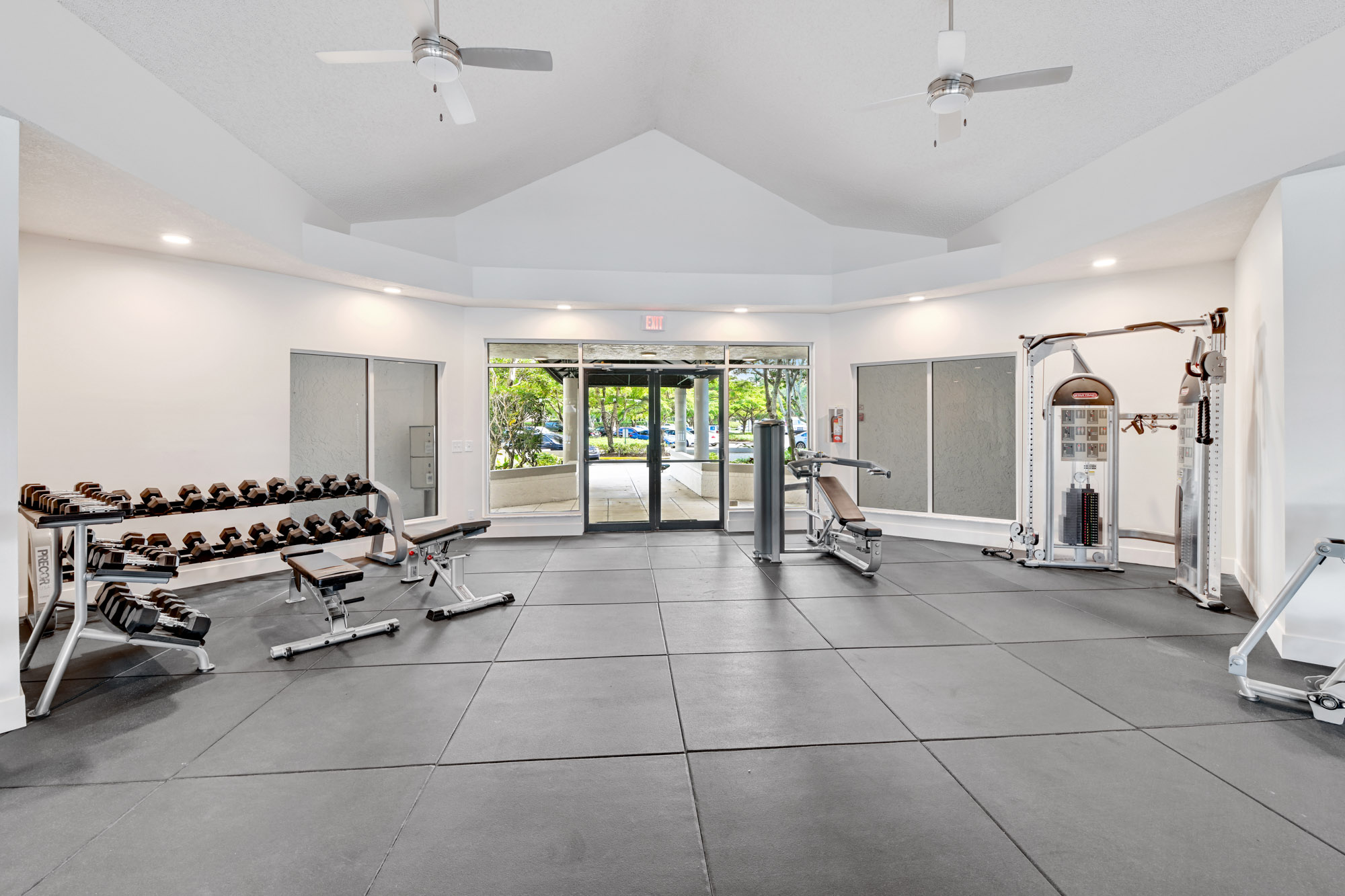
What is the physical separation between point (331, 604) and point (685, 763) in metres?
2.66

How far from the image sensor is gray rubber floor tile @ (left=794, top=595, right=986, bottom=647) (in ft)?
12.9

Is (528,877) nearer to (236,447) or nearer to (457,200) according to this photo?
(236,447)

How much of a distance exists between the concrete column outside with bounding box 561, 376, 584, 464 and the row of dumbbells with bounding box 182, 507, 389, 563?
2820 millimetres

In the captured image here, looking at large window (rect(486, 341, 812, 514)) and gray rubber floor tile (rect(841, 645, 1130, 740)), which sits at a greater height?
large window (rect(486, 341, 812, 514))

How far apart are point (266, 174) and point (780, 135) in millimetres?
4655

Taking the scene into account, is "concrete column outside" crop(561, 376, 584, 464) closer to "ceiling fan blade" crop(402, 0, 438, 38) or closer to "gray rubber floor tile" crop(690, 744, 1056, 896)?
"ceiling fan blade" crop(402, 0, 438, 38)

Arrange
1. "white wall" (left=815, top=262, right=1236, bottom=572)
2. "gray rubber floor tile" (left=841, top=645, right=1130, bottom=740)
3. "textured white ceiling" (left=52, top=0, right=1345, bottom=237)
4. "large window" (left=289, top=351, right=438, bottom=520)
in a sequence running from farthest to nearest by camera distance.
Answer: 1. "large window" (left=289, top=351, right=438, bottom=520)
2. "white wall" (left=815, top=262, right=1236, bottom=572)
3. "textured white ceiling" (left=52, top=0, right=1345, bottom=237)
4. "gray rubber floor tile" (left=841, top=645, right=1130, bottom=740)

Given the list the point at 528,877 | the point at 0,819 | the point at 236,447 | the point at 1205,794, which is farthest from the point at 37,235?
the point at 1205,794

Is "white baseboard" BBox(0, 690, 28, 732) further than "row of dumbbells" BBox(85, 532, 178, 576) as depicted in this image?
No

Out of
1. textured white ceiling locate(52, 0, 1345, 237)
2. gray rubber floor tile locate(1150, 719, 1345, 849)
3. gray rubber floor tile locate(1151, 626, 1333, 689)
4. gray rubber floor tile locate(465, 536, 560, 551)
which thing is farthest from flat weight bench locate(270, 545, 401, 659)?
gray rubber floor tile locate(1151, 626, 1333, 689)

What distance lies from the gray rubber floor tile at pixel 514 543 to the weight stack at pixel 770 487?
2.46m

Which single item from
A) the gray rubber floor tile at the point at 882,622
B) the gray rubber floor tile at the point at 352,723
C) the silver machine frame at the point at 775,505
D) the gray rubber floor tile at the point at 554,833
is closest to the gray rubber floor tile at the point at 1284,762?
the gray rubber floor tile at the point at 882,622

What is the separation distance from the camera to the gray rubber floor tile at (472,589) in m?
4.81

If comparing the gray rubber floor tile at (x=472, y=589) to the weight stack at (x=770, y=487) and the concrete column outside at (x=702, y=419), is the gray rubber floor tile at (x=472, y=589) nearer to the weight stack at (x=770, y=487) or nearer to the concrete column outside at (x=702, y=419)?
the weight stack at (x=770, y=487)
